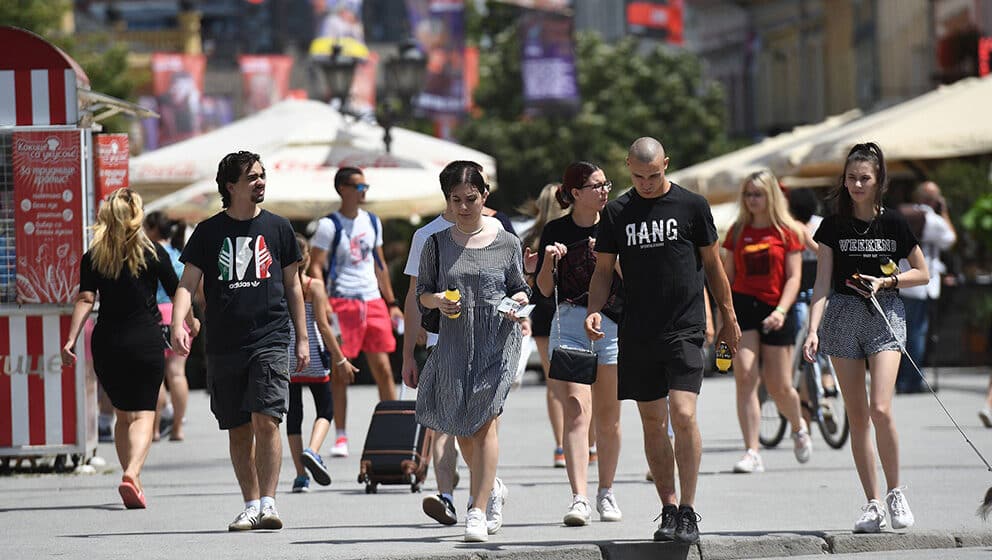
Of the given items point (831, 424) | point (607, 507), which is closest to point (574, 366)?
point (607, 507)

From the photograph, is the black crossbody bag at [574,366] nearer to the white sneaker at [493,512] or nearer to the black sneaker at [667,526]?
the white sneaker at [493,512]

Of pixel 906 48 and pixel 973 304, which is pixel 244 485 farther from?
pixel 906 48

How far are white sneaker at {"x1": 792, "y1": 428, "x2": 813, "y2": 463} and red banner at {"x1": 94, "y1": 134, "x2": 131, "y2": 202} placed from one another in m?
4.98

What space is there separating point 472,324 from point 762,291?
4.04 metres

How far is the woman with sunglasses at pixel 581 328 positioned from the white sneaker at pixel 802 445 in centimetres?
286

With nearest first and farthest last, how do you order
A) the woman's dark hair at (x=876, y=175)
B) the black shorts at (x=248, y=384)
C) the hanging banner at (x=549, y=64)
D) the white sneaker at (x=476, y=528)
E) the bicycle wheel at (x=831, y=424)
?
1. the white sneaker at (x=476, y=528)
2. the woman's dark hair at (x=876, y=175)
3. the black shorts at (x=248, y=384)
4. the bicycle wheel at (x=831, y=424)
5. the hanging banner at (x=549, y=64)

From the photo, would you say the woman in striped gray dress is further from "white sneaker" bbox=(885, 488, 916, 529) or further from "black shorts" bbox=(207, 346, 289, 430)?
"white sneaker" bbox=(885, 488, 916, 529)

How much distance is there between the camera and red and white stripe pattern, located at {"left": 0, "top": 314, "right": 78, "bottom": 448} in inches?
513

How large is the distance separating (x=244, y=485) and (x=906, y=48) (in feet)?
128

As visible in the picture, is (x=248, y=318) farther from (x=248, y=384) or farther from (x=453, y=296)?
(x=453, y=296)

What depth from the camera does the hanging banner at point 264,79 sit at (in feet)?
216

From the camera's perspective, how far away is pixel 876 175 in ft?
30.9

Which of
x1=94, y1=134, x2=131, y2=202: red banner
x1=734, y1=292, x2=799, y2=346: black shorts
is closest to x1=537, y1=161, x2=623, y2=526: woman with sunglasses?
x1=734, y1=292, x2=799, y2=346: black shorts

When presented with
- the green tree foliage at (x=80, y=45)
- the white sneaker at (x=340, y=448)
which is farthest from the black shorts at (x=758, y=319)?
the green tree foliage at (x=80, y=45)
